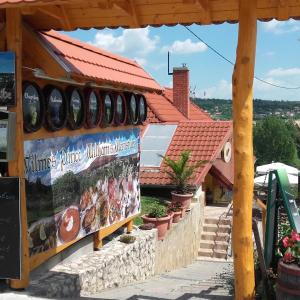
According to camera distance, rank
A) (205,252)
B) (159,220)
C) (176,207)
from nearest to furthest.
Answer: (159,220) < (176,207) < (205,252)

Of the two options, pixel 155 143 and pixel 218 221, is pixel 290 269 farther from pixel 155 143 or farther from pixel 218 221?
pixel 155 143

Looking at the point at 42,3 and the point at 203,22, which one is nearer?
the point at 42,3

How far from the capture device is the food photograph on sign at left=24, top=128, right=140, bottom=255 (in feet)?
22.8

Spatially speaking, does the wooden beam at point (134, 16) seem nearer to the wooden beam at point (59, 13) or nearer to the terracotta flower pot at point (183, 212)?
the wooden beam at point (59, 13)

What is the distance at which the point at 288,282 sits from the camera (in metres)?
4.79

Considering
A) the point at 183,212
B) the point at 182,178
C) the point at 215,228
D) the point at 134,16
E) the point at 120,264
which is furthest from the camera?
the point at 215,228

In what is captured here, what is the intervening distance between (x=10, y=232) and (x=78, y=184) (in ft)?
7.09

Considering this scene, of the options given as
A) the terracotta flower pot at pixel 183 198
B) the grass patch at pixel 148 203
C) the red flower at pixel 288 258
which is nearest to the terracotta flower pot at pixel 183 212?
the terracotta flower pot at pixel 183 198

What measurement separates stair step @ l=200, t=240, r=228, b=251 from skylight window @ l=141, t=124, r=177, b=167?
120 inches

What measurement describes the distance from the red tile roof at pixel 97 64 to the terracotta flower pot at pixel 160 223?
3.11m

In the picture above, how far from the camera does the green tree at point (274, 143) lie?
3263 inches

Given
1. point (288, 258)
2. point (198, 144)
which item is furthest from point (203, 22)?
point (198, 144)

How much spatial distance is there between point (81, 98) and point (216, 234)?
982 centimetres

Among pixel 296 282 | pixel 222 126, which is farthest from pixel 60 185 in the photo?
pixel 222 126
